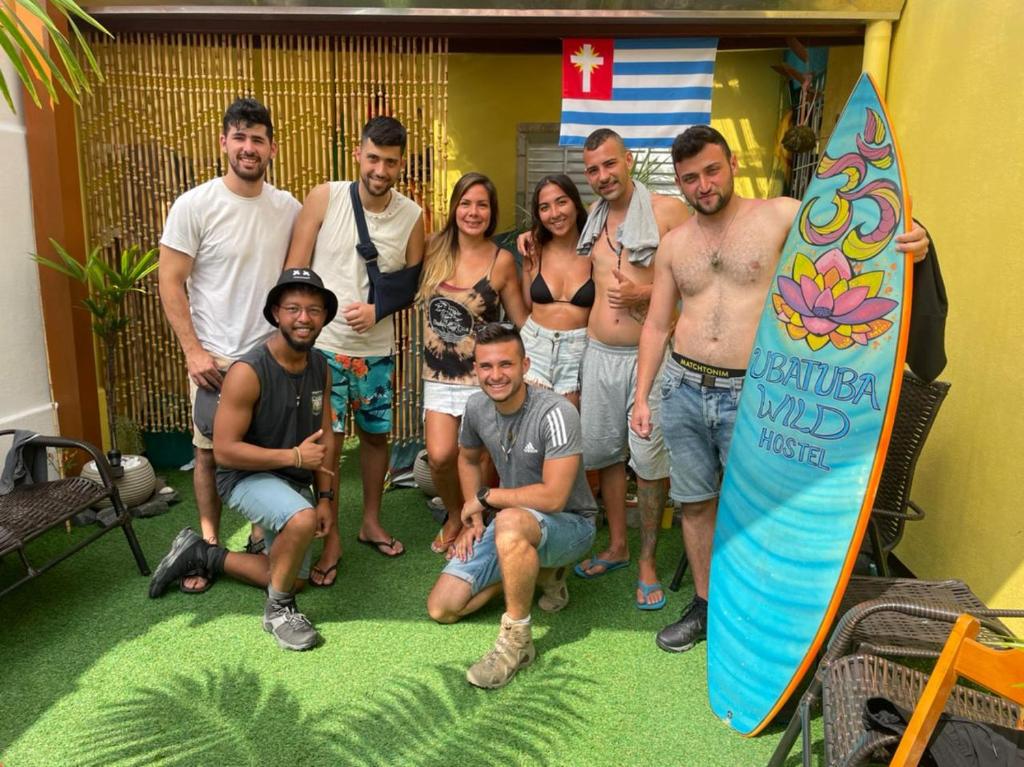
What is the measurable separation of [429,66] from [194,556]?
125 inches

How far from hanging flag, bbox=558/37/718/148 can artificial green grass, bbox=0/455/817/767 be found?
9.04 ft

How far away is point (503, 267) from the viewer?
4.06m

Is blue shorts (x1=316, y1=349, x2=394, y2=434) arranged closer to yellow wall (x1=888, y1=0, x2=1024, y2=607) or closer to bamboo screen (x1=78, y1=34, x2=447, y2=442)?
bamboo screen (x1=78, y1=34, x2=447, y2=442)

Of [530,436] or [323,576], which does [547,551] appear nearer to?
[530,436]

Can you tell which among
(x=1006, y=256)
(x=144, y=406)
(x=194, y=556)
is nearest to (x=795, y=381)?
(x=1006, y=256)

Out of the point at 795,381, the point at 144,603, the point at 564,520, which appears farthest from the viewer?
the point at 144,603

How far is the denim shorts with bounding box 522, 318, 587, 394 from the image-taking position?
13.0 feet

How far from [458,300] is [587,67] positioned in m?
1.91

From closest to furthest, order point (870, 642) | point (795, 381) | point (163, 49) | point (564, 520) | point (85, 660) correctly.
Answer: point (870, 642)
point (795, 381)
point (85, 660)
point (564, 520)
point (163, 49)

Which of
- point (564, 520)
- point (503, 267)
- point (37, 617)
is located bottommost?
point (37, 617)

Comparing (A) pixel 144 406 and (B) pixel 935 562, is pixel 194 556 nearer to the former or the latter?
(A) pixel 144 406

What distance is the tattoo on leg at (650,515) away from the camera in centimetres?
378

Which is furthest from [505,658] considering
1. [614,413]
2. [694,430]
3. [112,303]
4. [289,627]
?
[112,303]

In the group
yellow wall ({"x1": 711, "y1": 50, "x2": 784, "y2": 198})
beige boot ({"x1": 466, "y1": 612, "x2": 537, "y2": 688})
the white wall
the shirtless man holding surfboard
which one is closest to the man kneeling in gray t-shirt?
beige boot ({"x1": 466, "y1": 612, "x2": 537, "y2": 688})
